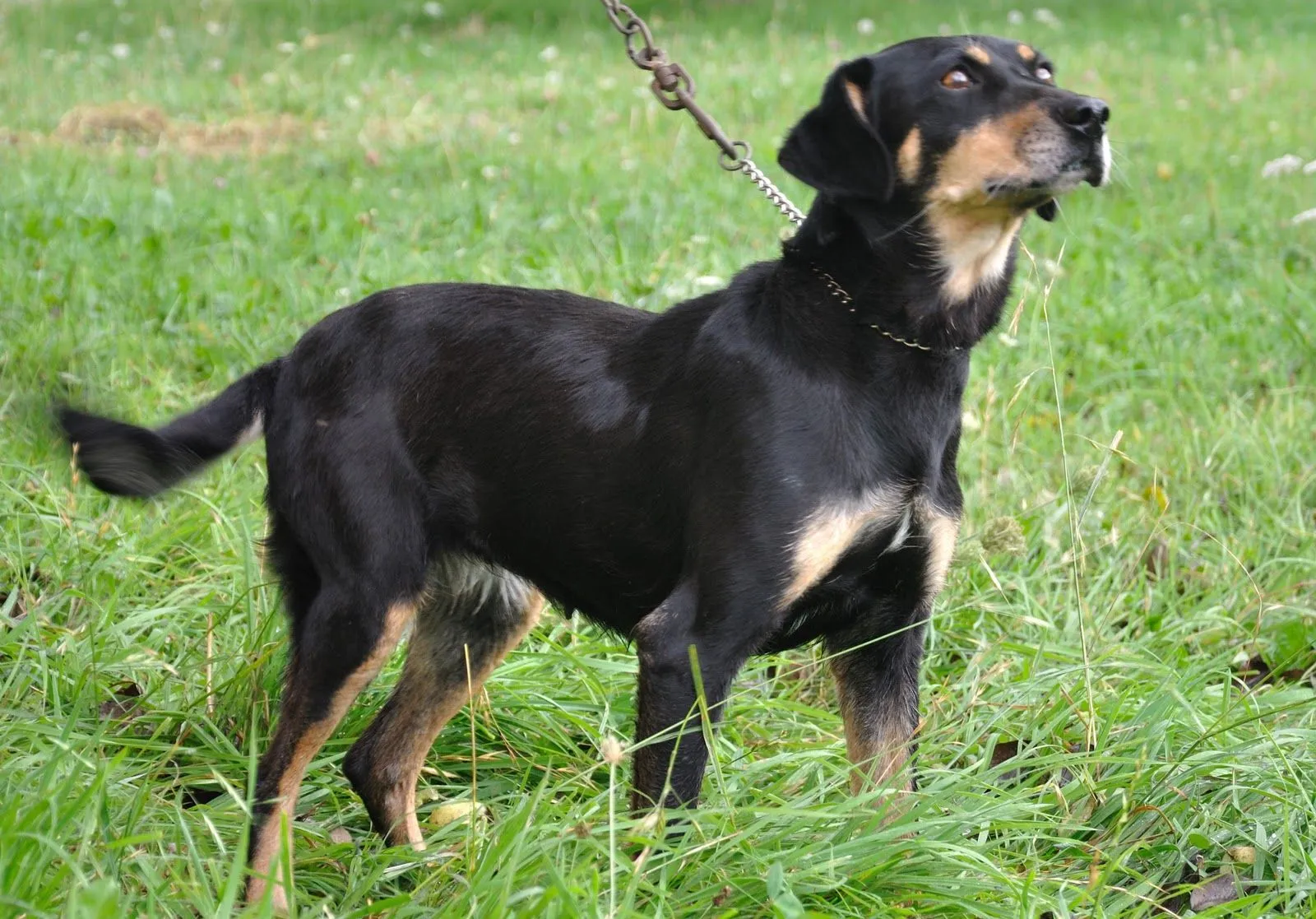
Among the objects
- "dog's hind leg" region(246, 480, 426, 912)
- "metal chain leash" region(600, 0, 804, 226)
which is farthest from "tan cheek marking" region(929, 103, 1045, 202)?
"dog's hind leg" region(246, 480, 426, 912)

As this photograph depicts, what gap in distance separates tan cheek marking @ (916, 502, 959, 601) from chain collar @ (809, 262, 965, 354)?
317mm

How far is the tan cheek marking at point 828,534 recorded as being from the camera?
277cm

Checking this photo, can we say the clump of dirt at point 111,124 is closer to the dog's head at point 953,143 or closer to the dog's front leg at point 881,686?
the dog's head at point 953,143

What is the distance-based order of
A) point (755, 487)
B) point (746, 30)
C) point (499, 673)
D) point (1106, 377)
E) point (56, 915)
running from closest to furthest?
point (56, 915) → point (755, 487) → point (499, 673) → point (1106, 377) → point (746, 30)

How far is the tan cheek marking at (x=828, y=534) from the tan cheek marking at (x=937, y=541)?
9 centimetres

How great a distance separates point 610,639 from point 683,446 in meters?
1.09

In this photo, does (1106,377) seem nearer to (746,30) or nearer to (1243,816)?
(1243,816)

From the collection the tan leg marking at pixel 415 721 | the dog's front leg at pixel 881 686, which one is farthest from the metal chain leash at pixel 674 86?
the tan leg marking at pixel 415 721

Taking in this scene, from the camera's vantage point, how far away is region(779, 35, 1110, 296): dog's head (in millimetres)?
2883

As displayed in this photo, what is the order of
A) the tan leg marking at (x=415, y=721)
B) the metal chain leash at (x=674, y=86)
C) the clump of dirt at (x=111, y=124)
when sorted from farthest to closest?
the clump of dirt at (x=111, y=124)
the metal chain leash at (x=674, y=86)
the tan leg marking at (x=415, y=721)

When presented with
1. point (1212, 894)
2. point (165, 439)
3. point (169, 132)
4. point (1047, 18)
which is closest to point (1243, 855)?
point (1212, 894)

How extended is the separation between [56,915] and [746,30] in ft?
47.5

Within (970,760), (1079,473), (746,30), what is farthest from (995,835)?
(746,30)

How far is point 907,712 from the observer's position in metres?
3.11
